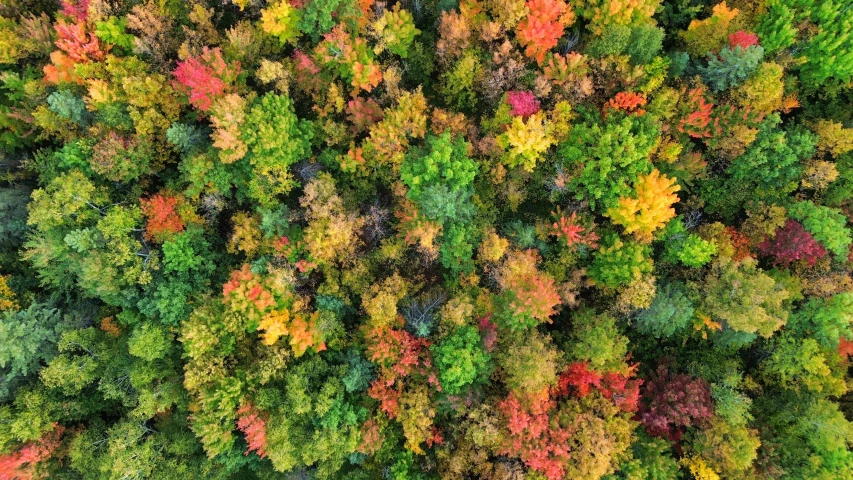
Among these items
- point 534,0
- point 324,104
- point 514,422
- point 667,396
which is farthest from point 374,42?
point 667,396

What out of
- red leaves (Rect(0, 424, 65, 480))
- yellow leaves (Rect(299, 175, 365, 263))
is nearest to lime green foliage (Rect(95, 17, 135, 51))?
yellow leaves (Rect(299, 175, 365, 263))

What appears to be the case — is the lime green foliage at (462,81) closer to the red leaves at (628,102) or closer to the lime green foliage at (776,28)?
the red leaves at (628,102)

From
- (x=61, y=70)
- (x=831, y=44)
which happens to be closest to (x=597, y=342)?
(x=831, y=44)

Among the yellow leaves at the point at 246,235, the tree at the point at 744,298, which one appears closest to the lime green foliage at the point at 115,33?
the yellow leaves at the point at 246,235

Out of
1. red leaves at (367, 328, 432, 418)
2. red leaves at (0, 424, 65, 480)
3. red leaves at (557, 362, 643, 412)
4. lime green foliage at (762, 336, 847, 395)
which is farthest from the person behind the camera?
lime green foliage at (762, 336, 847, 395)

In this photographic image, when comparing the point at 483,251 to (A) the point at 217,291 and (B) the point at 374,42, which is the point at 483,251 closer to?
(B) the point at 374,42

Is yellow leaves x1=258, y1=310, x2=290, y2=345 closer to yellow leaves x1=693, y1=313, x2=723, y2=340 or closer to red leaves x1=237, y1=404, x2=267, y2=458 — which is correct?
red leaves x1=237, y1=404, x2=267, y2=458

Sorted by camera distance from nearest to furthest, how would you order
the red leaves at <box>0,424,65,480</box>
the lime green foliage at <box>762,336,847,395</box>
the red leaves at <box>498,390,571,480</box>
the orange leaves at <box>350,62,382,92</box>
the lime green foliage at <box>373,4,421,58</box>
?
1. the red leaves at <box>498,390,571,480</box>
2. the lime green foliage at <box>373,4,421,58</box>
3. the red leaves at <box>0,424,65,480</box>
4. the orange leaves at <box>350,62,382,92</box>
5. the lime green foliage at <box>762,336,847,395</box>
